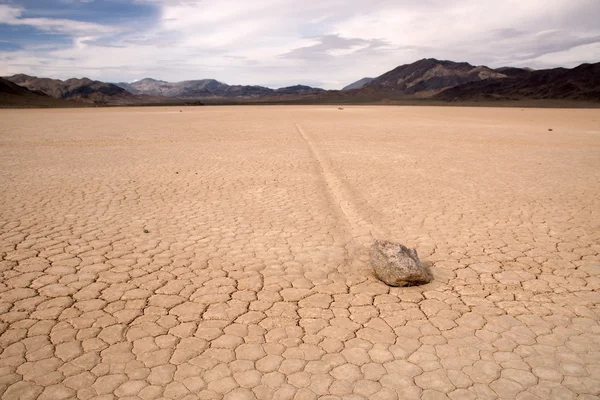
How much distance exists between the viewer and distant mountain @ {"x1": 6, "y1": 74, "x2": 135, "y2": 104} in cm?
11662

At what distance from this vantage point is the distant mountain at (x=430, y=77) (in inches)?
4309

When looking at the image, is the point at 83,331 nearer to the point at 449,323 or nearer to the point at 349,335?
the point at 349,335

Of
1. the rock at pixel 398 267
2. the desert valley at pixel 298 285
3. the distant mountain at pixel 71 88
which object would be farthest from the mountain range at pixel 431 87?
the rock at pixel 398 267

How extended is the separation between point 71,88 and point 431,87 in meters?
104

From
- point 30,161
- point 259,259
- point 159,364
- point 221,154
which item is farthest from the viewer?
point 221,154

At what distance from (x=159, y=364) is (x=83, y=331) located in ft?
2.44

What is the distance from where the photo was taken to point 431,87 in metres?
110

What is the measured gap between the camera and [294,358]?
8.82ft

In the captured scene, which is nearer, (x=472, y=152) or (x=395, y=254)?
(x=395, y=254)

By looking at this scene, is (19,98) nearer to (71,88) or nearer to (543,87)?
(71,88)

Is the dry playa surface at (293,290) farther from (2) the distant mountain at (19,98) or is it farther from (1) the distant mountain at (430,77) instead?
(1) the distant mountain at (430,77)

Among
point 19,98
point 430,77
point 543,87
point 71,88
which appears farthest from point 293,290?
point 71,88

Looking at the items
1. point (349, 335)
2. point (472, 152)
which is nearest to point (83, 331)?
point (349, 335)

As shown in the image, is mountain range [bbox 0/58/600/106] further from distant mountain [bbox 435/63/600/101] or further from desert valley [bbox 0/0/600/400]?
desert valley [bbox 0/0/600/400]
